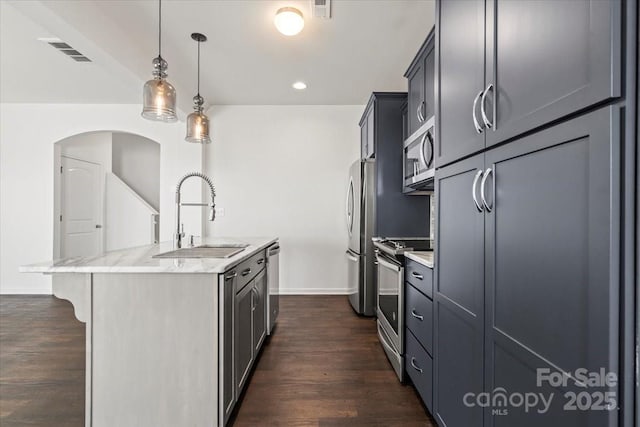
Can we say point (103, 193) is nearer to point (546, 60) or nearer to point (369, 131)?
point (369, 131)

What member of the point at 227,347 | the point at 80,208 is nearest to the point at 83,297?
the point at 227,347

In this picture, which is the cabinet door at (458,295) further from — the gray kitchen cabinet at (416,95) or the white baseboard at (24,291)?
the white baseboard at (24,291)

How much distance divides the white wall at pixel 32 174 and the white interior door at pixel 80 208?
0.79 ft

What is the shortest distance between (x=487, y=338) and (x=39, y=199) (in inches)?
228

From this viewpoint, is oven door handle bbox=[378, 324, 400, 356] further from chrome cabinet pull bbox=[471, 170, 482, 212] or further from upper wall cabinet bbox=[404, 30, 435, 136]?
upper wall cabinet bbox=[404, 30, 435, 136]

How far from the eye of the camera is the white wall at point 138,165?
20.5ft

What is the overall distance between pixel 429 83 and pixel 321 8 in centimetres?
102

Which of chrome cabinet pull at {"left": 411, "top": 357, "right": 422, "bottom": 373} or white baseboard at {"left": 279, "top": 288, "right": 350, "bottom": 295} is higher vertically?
chrome cabinet pull at {"left": 411, "top": 357, "right": 422, "bottom": 373}

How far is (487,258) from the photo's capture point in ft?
3.80

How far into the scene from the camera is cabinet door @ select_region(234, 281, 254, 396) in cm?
181

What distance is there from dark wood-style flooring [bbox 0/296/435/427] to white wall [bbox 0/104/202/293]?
4.44ft

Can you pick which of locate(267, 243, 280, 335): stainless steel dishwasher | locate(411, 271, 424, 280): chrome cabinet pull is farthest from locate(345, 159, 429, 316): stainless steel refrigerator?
locate(411, 271, 424, 280): chrome cabinet pull

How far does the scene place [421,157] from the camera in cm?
222

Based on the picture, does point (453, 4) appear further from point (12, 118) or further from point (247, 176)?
point (12, 118)
